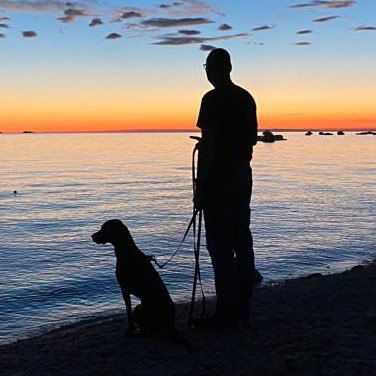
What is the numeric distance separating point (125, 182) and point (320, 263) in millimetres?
28571

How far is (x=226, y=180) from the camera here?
18.6 ft

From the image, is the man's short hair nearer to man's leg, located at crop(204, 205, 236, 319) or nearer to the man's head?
the man's head

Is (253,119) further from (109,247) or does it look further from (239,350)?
(109,247)

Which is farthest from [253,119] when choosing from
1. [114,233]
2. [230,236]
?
[114,233]

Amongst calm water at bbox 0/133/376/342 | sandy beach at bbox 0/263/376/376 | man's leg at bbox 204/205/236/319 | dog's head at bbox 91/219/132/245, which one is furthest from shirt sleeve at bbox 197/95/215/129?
calm water at bbox 0/133/376/342

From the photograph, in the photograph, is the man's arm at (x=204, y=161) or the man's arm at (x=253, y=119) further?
the man's arm at (x=253, y=119)

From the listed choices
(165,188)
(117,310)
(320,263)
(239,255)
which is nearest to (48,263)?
(117,310)

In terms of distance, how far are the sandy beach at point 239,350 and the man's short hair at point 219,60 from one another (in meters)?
2.93

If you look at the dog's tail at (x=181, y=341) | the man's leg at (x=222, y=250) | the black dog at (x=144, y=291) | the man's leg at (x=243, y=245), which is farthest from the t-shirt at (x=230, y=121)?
the dog's tail at (x=181, y=341)

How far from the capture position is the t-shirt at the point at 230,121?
18.1 ft

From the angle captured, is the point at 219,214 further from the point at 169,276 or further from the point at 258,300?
the point at 169,276

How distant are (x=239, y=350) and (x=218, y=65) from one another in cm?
299

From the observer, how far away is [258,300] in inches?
306

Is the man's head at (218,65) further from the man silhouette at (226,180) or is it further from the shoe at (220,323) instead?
the shoe at (220,323)
